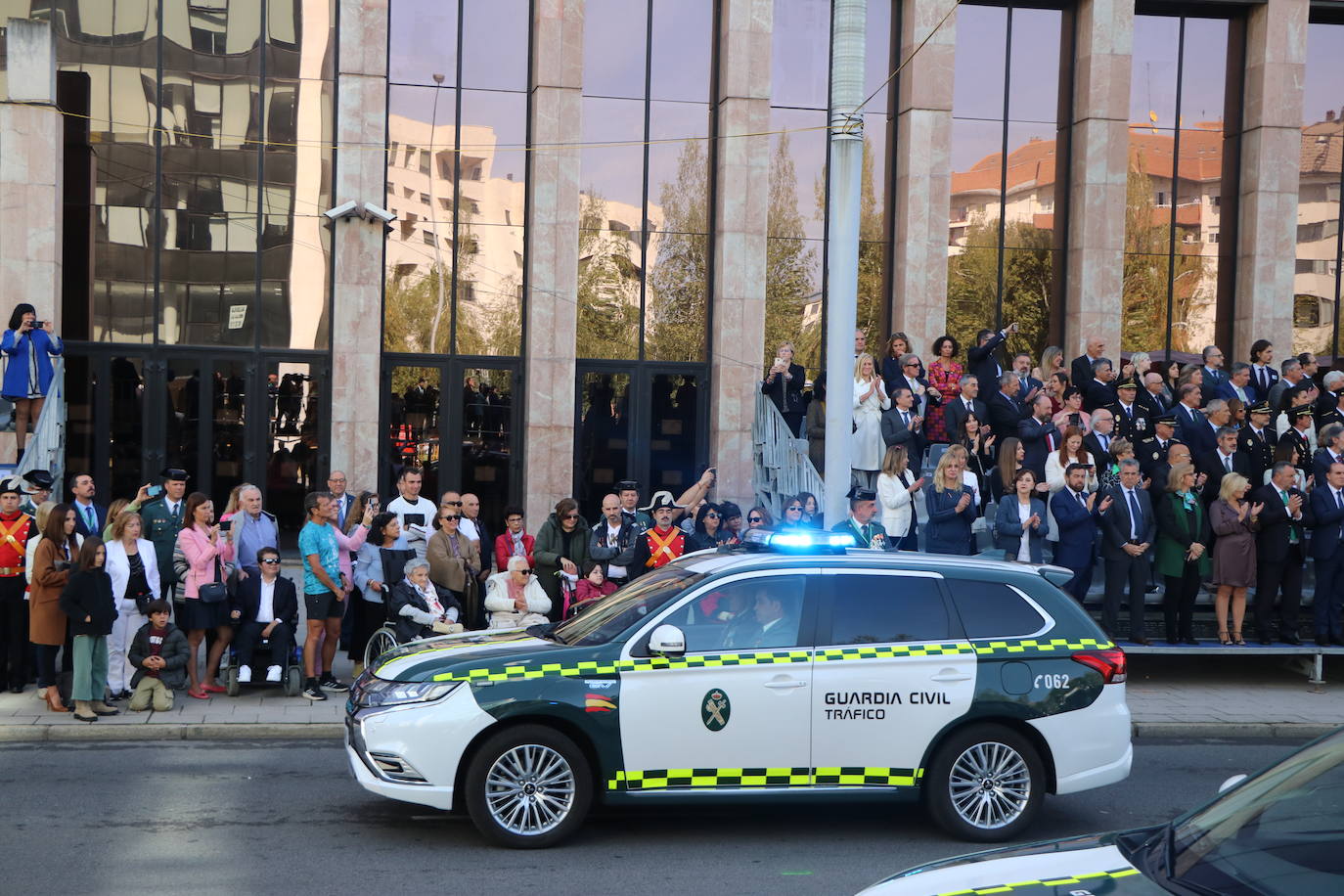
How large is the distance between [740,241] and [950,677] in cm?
1251

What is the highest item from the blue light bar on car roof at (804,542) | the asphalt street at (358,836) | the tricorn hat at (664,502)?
the blue light bar on car roof at (804,542)

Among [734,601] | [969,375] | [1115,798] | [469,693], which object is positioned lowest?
[1115,798]

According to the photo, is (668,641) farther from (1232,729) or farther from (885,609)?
(1232,729)

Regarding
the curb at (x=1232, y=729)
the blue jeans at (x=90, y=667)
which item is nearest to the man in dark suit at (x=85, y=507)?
the blue jeans at (x=90, y=667)

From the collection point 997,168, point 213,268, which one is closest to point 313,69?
point 213,268

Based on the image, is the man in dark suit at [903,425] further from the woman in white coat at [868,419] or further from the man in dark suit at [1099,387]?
the man in dark suit at [1099,387]

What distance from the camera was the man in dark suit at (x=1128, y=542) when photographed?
13.2 meters

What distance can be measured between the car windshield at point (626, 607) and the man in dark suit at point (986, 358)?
24.8 feet

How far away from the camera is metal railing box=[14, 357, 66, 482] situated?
15922mm

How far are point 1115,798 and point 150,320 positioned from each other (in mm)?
14789

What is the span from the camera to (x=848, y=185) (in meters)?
11.3

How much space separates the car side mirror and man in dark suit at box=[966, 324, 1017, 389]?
28.1 ft

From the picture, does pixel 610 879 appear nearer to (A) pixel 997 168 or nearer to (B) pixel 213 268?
(B) pixel 213 268

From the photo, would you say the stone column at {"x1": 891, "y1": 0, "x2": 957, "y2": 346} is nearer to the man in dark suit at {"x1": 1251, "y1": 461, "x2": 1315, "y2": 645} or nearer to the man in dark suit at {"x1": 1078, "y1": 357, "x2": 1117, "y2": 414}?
the man in dark suit at {"x1": 1078, "y1": 357, "x2": 1117, "y2": 414}
